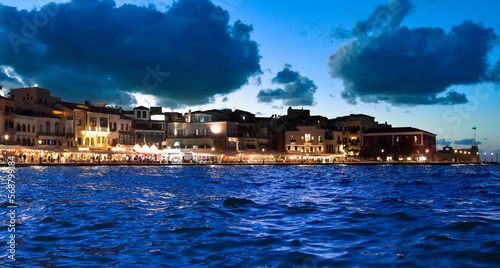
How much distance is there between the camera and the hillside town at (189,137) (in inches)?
2447

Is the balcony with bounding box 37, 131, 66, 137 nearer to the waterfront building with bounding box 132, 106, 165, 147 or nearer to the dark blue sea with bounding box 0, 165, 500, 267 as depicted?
the waterfront building with bounding box 132, 106, 165, 147

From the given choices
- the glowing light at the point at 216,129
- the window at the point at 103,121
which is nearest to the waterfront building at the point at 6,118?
the window at the point at 103,121

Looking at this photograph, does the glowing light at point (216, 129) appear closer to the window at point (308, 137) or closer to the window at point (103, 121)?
the window at point (103, 121)

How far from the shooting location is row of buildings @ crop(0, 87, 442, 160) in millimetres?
62875

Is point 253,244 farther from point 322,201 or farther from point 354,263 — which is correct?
point 322,201

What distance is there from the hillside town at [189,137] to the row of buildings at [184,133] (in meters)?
0.14

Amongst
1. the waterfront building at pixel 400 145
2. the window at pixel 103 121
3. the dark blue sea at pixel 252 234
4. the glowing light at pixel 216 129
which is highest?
the window at pixel 103 121

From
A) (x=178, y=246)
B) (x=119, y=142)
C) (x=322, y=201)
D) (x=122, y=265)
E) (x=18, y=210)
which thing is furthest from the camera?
(x=119, y=142)

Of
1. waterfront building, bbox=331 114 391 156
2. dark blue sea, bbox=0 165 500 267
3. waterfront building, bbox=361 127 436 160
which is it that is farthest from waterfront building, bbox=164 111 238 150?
dark blue sea, bbox=0 165 500 267

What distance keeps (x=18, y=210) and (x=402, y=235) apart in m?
11.9

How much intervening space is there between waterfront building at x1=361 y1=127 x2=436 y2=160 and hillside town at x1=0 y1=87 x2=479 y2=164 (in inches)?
7.4

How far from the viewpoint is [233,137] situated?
259 feet

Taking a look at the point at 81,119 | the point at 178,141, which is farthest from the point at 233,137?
the point at 81,119

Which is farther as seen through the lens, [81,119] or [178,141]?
[178,141]
